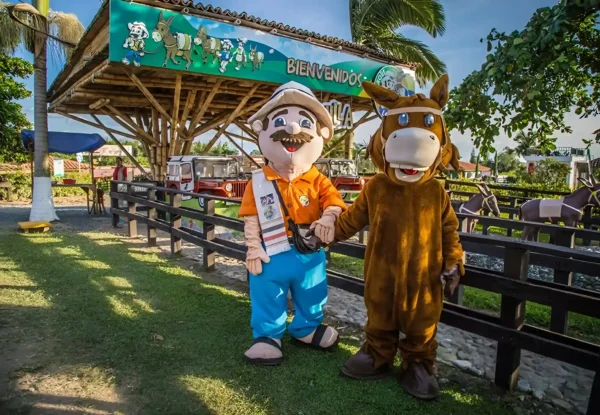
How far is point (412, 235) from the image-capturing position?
248cm

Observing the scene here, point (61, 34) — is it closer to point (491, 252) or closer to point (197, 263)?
point (197, 263)

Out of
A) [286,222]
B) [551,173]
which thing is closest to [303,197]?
[286,222]

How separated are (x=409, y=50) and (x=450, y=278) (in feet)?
48.5

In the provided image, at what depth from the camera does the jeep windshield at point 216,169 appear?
11.1 metres

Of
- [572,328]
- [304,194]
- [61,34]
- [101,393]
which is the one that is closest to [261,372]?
[101,393]

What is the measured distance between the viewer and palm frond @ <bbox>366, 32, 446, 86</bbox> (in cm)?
1536

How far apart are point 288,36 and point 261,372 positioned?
948 centimetres

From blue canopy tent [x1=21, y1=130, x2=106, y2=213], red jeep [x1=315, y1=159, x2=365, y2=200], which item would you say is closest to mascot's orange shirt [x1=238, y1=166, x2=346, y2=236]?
red jeep [x1=315, y1=159, x2=365, y2=200]

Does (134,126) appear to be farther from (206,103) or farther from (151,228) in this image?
(151,228)

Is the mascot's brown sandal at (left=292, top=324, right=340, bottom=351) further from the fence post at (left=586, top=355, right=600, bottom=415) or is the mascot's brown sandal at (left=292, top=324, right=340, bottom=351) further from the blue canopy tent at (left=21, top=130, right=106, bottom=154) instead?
the blue canopy tent at (left=21, top=130, right=106, bottom=154)

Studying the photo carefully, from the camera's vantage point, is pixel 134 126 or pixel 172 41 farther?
pixel 134 126

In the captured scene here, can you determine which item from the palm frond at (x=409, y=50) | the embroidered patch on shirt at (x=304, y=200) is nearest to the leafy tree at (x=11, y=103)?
the palm frond at (x=409, y=50)

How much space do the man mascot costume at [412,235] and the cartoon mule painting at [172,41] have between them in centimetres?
729

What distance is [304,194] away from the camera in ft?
10.2
